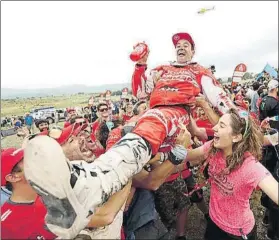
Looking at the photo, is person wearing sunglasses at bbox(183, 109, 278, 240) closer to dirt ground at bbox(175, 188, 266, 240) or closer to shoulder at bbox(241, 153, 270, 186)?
shoulder at bbox(241, 153, 270, 186)

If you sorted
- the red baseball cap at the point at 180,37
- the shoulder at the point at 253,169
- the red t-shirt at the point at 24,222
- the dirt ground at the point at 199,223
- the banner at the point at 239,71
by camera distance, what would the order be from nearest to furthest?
the red t-shirt at the point at 24,222, the shoulder at the point at 253,169, the red baseball cap at the point at 180,37, the dirt ground at the point at 199,223, the banner at the point at 239,71

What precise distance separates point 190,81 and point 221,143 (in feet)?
2.23

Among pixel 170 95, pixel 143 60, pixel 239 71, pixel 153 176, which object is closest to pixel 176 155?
pixel 153 176

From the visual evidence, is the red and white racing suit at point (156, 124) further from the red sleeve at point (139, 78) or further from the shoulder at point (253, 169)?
the shoulder at point (253, 169)

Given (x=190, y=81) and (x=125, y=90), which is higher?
(x=190, y=81)

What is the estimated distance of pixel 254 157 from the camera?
6.61ft

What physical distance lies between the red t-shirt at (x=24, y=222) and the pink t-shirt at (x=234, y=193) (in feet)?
3.62

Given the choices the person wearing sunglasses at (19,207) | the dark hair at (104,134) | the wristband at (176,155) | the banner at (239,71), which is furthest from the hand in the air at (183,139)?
the banner at (239,71)

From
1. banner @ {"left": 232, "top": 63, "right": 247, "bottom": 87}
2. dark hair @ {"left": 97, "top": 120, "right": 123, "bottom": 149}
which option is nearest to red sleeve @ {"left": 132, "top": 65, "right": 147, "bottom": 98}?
dark hair @ {"left": 97, "top": 120, "right": 123, "bottom": 149}

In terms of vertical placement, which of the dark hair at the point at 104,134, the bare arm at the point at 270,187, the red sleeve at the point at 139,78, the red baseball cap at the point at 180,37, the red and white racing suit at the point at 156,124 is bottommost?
the bare arm at the point at 270,187

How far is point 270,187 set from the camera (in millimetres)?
1704

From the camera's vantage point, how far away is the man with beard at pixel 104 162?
49.1 inches

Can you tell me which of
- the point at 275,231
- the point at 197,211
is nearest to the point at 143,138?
the point at 275,231

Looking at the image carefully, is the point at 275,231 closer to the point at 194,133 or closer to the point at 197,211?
the point at 197,211
